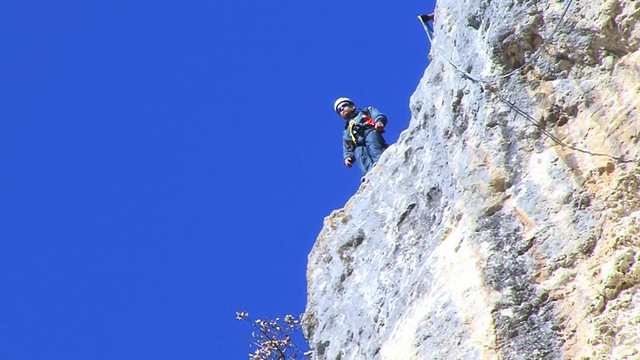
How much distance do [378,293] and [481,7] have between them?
9.80ft

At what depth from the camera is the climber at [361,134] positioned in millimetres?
14000

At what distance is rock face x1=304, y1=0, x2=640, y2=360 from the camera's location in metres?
7.85

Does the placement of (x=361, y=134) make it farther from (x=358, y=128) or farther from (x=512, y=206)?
(x=512, y=206)

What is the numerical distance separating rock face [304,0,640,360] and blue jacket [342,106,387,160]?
3.15m

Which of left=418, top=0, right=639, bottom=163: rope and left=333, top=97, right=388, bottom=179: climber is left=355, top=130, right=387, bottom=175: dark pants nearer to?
left=333, top=97, right=388, bottom=179: climber

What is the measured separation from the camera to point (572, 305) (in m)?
7.80

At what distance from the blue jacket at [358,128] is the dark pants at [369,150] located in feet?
0.31

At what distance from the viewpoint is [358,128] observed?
566 inches

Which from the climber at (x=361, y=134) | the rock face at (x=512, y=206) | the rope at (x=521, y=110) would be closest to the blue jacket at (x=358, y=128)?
the climber at (x=361, y=134)

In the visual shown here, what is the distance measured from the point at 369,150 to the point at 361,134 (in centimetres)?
41

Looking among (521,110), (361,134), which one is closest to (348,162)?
(361,134)

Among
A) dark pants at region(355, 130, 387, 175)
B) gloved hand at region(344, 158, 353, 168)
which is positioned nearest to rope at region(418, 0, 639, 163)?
dark pants at region(355, 130, 387, 175)

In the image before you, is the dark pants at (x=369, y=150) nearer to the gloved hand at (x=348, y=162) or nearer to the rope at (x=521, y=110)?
the gloved hand at (x=348, y=162)

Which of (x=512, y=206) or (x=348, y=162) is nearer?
(x=512, y=206)
